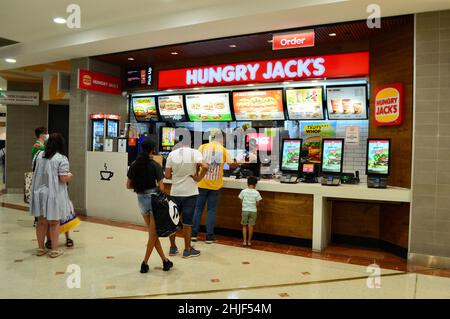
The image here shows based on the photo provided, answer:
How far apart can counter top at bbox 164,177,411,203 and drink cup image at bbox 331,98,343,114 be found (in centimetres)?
131

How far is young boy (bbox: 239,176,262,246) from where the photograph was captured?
5.60 metres

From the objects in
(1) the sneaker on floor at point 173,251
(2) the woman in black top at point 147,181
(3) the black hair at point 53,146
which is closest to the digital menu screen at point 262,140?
(1) the sneaker on floor at point 173,251

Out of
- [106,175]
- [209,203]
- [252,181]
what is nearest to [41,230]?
[209,203]

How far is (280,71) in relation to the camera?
646 centimetres

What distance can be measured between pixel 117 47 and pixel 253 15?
3.06 metres

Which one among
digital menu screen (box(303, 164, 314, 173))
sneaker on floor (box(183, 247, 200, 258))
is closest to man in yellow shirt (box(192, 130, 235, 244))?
sneaker on floor (box(183, 247, 200, 258))

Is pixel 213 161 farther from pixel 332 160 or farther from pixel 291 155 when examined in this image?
pixel 332 160

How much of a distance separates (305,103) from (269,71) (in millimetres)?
811

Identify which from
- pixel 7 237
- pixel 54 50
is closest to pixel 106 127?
pixel 54 50

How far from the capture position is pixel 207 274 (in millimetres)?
4383

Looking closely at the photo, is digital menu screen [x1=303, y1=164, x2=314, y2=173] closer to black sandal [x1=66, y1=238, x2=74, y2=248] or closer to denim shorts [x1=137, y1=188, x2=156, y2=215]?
denim shorts [x1=137, y1=188, x2=156, y2=215]

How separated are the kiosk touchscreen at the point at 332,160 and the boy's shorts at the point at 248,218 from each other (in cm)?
111

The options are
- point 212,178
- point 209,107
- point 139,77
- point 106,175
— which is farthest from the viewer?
point 139,77

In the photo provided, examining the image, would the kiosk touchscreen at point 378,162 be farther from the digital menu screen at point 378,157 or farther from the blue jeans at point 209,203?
the blue jeans at point 209,203
